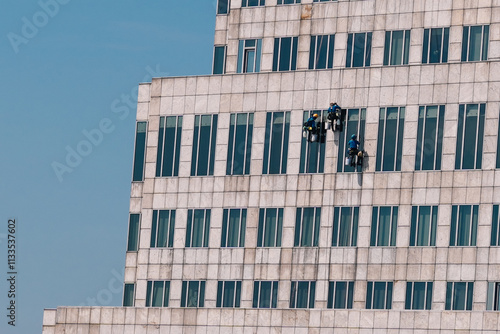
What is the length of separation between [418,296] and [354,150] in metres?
11.1

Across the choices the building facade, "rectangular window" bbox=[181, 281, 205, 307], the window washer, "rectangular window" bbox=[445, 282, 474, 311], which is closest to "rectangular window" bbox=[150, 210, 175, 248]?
the building facade

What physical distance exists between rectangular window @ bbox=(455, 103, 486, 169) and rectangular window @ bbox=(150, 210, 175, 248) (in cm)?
2211

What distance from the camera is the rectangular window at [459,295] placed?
10588 centimetres

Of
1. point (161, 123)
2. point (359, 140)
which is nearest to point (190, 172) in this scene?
point (161, 123)

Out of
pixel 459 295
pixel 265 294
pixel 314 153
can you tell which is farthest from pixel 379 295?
pixel 314 153

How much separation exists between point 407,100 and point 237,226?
15362 millimetres

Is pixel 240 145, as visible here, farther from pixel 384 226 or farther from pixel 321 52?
pixel 384 226

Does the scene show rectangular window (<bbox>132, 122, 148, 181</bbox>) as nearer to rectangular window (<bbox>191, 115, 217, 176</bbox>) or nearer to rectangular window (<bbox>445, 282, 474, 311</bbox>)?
rectangular window (<bbox>191, 115, 217, 176</bbox>)

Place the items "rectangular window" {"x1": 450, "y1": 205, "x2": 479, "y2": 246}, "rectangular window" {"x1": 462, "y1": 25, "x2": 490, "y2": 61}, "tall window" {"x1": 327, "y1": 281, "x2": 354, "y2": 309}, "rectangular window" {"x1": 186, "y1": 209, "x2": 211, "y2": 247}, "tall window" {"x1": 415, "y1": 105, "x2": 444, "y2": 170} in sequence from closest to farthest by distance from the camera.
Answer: "rectangular window" {"x1": 450, "y1": 205, "x2": 479, "y2": 246} < "tall window" {"x1": 415, "y1": 105, "x2": 444, "y2": 170} < "tall window" {"x1": 327, "y1": 281, "x2": 354, "y2": 309} < "rectangular window" {"x1": 462, "y1": 25, "x2": 490, "y2": 61} < "rectangular window" {"x1": 186, "y1": 209, "x2": 211, "y2": 247}

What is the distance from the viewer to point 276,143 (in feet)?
375

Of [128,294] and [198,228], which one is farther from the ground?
[198,228]

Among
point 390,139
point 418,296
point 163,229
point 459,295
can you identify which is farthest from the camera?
point 163,229

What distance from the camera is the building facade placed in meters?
107

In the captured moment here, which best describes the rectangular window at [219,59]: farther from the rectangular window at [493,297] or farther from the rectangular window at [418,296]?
the rectangular window at [493,297]
